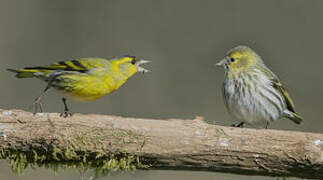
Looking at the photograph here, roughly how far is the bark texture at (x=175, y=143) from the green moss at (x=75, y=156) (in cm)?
1

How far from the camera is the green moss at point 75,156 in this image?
4.60m

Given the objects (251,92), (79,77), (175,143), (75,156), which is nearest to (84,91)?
(79,77)

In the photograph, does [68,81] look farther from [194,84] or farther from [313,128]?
[313,128]

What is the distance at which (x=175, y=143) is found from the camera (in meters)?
4.63

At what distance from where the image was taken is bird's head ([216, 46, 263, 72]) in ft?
21.4

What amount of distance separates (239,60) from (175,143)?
2.37 m

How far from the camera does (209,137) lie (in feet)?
15.3

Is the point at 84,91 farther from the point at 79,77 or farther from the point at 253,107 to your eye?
the point at 253,107

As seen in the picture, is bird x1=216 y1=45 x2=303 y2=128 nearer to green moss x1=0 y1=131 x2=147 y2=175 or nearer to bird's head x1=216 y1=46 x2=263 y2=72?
bird's head x1=216 y1=46 x2=263 y2=72

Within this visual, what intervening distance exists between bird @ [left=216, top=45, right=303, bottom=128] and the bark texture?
4.83 feet

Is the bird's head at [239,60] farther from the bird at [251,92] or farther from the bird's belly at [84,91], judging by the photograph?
the bird's belly at [84,91]

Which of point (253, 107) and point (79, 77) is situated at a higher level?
point (79, 77)

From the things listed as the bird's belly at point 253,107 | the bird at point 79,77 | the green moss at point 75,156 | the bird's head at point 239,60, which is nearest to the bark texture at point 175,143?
the green moss at point 75,156

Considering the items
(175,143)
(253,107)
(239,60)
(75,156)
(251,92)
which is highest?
(239,60)
